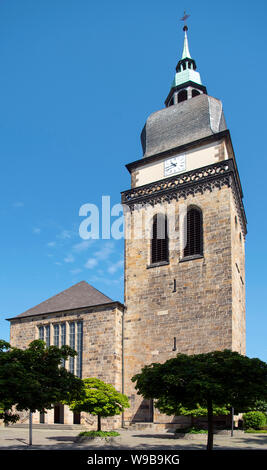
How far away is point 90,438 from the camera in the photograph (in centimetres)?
1798

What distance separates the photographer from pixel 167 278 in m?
26.5

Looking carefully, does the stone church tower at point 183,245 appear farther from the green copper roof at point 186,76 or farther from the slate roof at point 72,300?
the green copper roof at point 186,76

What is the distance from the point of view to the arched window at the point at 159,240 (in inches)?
1081

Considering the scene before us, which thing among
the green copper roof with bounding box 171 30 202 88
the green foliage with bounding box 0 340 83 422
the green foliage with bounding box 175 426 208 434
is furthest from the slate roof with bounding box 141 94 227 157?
the green foliage with bounding box 0 340 83 422

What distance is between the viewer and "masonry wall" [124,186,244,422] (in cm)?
2411

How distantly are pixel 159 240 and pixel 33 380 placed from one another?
18.4 metres

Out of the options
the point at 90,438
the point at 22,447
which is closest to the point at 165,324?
the point at 90,438

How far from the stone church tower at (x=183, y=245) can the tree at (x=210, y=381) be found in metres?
10.8

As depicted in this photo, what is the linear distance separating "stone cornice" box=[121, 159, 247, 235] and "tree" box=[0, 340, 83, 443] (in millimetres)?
17115

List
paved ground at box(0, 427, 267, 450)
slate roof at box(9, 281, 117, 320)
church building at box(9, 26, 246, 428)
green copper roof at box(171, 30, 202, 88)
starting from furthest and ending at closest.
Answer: green copper roof at box(171, 30, 202, 88)
slate roof at box(9, 281, 117, 320)
church building at box(9, 26, 246, 428)
paved ground at box(0, 427, 267, 450)

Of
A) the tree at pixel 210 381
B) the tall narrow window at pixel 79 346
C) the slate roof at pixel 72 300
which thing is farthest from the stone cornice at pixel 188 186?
the tree at pixel 210 381

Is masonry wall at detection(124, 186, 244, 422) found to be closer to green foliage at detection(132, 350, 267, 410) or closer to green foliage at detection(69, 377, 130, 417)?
green foliage at detection(69, 377, 130, 417)

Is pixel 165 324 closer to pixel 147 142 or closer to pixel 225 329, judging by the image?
pixel 225 329
